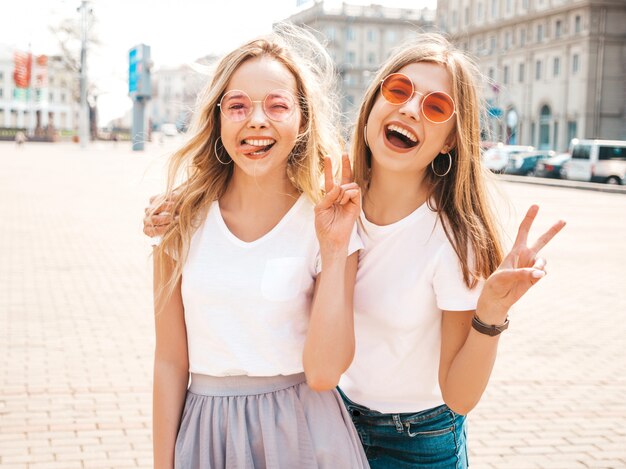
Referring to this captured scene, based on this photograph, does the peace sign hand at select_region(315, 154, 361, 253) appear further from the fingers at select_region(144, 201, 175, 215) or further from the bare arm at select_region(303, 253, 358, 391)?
the fingers at select_region(144, 201, 175, 215)

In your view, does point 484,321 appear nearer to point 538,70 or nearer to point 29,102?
point 538,70

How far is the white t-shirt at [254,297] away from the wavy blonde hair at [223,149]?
0.09 meters

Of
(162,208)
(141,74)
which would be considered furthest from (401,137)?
(141,74)

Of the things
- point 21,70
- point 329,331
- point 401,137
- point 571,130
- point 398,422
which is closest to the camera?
point 329,331

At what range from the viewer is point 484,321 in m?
2.07

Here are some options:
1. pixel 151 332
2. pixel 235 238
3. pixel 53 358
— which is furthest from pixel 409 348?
pixel 151 332

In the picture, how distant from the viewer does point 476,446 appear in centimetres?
476

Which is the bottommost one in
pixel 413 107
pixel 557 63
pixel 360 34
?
pixel 413 107

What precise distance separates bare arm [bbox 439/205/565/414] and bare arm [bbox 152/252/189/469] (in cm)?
72

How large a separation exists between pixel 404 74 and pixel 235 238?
0.64 metres

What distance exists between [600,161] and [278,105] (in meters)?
32.7

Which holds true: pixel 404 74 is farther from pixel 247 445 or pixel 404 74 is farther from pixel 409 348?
pixel 247 445

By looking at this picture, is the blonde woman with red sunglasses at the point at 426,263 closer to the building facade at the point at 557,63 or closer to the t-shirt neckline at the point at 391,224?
the t-shirt neckline at the point at 391,224

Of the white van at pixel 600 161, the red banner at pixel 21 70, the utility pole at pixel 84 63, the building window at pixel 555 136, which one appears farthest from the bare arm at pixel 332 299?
the red banner at pixel 21 70
